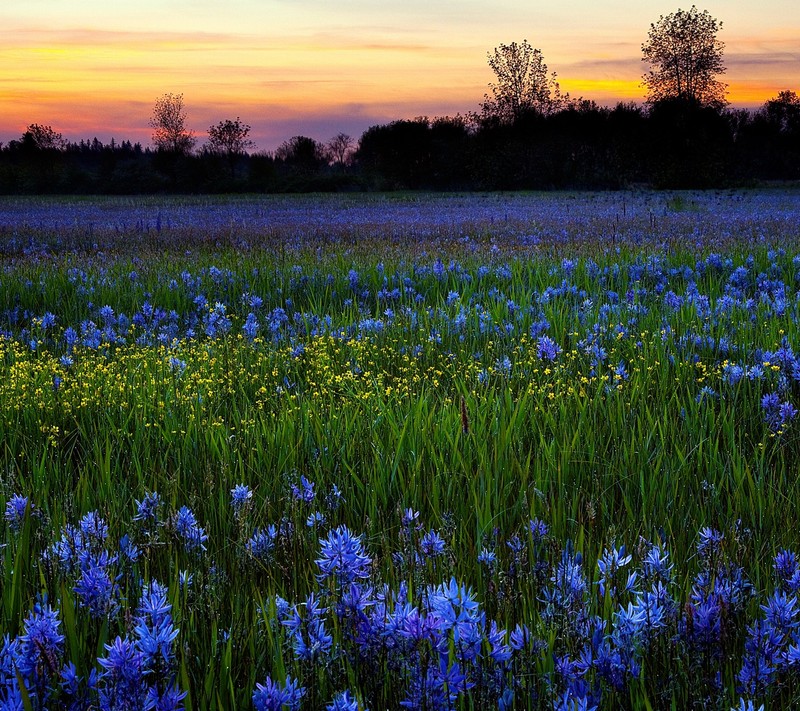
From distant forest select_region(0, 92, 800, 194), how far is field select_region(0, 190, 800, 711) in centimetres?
5211

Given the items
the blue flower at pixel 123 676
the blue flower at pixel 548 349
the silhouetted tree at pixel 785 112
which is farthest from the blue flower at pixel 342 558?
the silhouetted tree at pixel 785 112

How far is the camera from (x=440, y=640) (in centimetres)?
137

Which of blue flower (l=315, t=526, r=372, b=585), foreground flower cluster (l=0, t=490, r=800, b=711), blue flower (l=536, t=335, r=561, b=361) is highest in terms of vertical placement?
blue flower (l=536, t=335, r=561, b=361)

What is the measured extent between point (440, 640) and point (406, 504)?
4.74ft

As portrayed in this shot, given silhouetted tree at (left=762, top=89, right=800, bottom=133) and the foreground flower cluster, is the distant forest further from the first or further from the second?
the foreground flower cluster

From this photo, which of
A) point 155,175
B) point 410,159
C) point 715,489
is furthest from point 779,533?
point 155,175

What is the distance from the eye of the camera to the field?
158 centimetres

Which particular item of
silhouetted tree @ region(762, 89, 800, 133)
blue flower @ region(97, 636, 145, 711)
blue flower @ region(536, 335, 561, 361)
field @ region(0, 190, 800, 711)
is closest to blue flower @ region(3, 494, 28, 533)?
field @ region(0, 190, 800, 711)

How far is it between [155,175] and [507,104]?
33.1 meters

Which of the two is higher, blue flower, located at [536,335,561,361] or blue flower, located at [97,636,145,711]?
blue flower, located at [536,335,561,361]

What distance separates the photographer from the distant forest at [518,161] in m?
55.3

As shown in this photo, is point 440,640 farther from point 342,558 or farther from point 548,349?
point 548,349

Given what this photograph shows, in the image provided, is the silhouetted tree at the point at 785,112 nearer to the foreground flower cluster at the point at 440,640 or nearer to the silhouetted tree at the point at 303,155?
the silhouetted tree at the point at 303,155

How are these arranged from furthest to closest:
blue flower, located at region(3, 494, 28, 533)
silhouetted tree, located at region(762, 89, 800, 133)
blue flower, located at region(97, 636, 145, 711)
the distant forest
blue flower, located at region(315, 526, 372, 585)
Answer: silhouetted tree, located at region(762, 89, 800, 133) → the distant forest → blue flower, located at region(3, 494, 28, 533) → blue flower, located at region(315, 526, 372, 585) → blue flower, located at region(97, 636, 145, 711)
